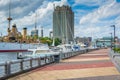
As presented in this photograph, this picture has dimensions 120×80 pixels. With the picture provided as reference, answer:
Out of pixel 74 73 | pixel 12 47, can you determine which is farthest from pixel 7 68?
pixel 12 47

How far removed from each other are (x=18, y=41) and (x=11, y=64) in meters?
133

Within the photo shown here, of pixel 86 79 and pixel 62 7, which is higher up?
pixel 62 7

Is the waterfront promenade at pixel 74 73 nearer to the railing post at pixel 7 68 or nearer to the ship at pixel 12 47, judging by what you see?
the railing post at pixel 7 68

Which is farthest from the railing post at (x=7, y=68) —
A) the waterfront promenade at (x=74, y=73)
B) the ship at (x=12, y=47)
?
the ship at (x=12, y=47)

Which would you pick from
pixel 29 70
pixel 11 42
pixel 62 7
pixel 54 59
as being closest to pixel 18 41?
pixel 11 42

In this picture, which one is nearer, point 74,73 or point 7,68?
point 7,68

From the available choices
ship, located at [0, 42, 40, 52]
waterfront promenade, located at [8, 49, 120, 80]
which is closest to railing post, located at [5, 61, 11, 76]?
waterfront promenade, located at [8, 49, 120, 80]

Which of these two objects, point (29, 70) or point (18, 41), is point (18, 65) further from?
point (18, 41)

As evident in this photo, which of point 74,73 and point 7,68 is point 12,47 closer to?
point 74,73

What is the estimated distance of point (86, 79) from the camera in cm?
1588

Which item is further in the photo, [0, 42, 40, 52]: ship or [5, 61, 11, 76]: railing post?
[0, 42, 40, 52]: ship

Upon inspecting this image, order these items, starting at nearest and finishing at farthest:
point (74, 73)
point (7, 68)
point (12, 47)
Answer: point (7, 68)
point (74, 73)
point (12, 47)

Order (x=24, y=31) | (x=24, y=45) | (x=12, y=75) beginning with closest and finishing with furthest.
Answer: (x=12, y=75)
(x=24, y=45)
(x=24, y=31)

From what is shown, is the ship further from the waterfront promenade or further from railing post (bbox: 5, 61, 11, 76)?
railing post (bbox: 5, 61, 11, 76)
